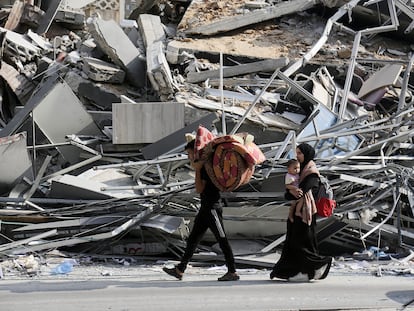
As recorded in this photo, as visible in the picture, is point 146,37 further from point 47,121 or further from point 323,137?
point 323,137

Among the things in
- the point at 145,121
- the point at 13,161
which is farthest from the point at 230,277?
the point at 13,161

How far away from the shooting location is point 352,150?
9.20m

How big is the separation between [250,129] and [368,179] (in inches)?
78.6

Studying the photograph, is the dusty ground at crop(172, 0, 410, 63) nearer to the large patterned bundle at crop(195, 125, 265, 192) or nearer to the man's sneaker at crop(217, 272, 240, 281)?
the large patterned bundle at crop(195, 125, 265, 192)

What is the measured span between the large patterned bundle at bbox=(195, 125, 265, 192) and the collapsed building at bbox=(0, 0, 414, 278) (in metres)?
2.18

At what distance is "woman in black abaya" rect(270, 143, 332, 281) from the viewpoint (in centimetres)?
627

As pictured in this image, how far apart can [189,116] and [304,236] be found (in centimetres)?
405

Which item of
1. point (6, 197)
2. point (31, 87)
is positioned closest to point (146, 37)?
point (31, 87)

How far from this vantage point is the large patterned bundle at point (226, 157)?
627cm

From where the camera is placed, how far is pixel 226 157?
6281 millimetres

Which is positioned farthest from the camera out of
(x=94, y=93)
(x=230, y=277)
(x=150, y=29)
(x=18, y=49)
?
(x=150, y=29)

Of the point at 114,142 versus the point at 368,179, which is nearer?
the point at 368,179

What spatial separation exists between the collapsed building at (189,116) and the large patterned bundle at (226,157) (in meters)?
2.18

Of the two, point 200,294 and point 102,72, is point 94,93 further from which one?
point 200,294
